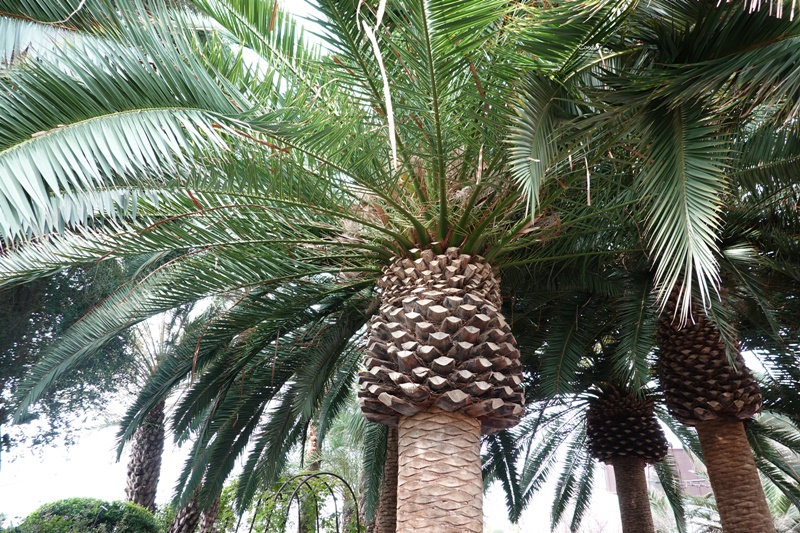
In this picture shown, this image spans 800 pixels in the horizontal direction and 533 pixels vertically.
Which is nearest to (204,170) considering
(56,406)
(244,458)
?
(244,458)

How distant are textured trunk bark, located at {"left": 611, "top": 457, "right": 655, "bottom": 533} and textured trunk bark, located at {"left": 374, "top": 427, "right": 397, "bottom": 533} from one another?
3.66m

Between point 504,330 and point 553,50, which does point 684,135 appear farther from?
point 504,330

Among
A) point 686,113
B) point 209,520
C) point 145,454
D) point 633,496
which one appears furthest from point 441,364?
point 145,454

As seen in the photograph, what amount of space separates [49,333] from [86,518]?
10.0 ft

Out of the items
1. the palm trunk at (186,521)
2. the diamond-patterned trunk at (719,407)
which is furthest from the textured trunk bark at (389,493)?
the palm trunk at (186,521)

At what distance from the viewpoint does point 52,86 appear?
120 inches

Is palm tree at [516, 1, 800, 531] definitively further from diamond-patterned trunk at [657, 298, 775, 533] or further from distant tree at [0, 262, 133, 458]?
distant tree at [0, 262, 133, 458]

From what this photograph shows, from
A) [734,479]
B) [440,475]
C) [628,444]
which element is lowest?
[440,475]

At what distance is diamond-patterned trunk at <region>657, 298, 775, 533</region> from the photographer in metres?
5.98

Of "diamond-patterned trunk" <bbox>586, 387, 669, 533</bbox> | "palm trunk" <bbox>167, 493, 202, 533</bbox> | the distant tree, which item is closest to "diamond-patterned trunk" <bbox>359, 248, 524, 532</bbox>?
"diamond-patterned trunk" <bbox>586, 387, 669, 533</bbox>

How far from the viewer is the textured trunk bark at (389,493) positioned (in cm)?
727

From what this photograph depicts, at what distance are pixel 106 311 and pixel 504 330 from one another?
4586mm

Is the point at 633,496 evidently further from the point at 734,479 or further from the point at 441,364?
the point at 441,364

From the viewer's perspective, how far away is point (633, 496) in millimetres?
9078
